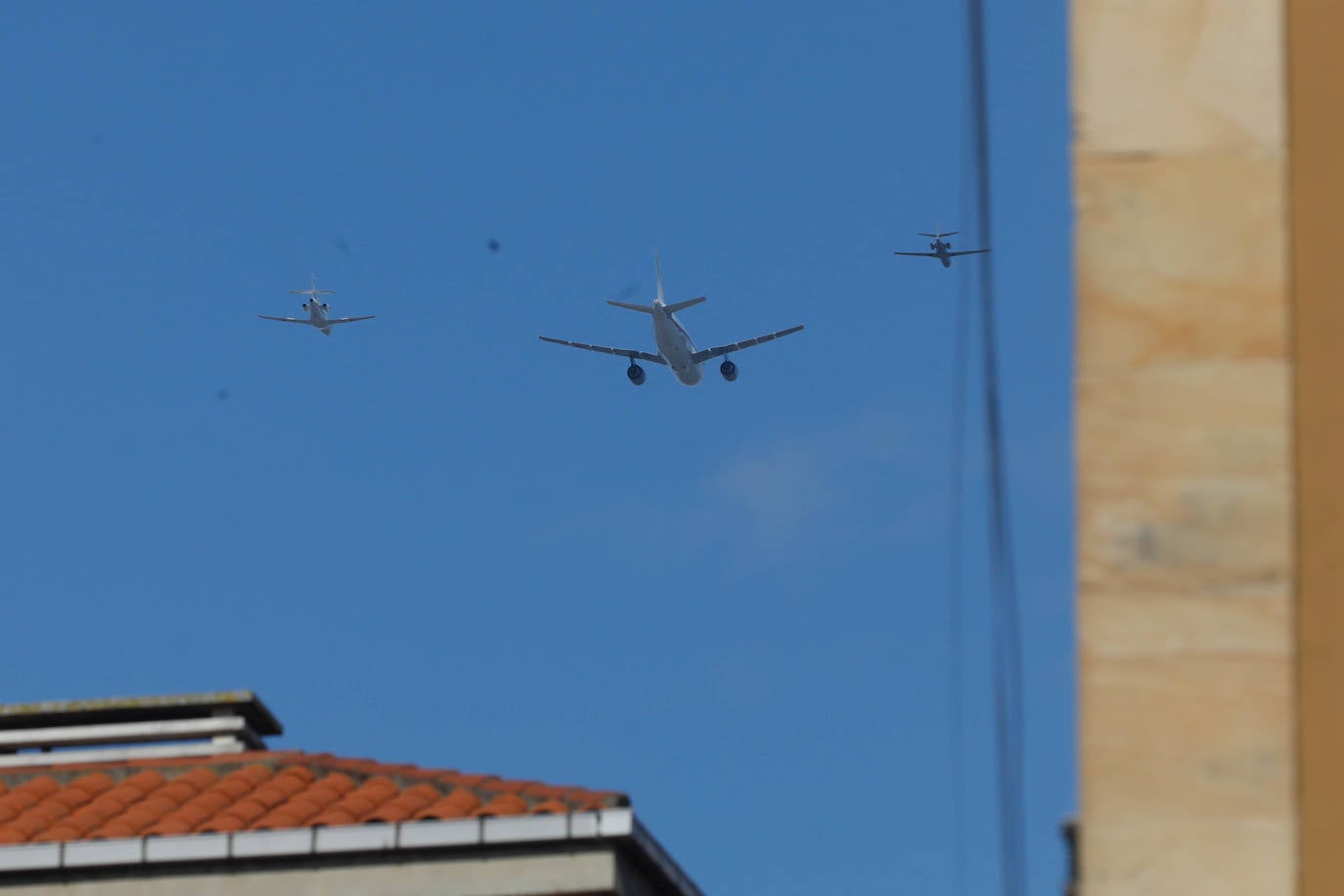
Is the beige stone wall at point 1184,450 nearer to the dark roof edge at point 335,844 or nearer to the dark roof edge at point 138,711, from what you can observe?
the dark roof edge at point 335,844

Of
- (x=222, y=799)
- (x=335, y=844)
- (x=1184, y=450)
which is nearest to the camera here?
(x=1184, y=450)

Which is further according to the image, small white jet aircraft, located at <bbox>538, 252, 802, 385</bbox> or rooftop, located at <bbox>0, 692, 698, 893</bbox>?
small white jet aircraft, located at <bbox>538, 252, 802, 385</bbox>

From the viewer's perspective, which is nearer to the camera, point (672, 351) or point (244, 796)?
point (244, 796)

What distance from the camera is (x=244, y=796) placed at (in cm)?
2130

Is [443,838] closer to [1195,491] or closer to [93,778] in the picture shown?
[93,778]

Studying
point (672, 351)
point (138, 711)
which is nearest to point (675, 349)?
point (672, 351)

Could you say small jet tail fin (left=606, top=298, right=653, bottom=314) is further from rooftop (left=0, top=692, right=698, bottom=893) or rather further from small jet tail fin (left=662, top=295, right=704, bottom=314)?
rooftop (left=0, top=692, right=698, bottom=893)

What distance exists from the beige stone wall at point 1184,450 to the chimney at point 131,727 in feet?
50.2

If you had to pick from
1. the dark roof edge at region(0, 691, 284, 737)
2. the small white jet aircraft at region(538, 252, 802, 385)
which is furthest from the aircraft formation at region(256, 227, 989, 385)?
the dark roof edge at region(0, 691, 284, 737)

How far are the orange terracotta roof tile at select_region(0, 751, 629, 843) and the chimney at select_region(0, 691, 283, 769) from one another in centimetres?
45

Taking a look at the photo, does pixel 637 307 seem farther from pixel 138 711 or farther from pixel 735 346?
pixel 138 711

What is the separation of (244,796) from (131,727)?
334 centimetres

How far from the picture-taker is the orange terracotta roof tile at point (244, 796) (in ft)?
64.4

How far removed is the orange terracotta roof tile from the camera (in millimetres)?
19641
